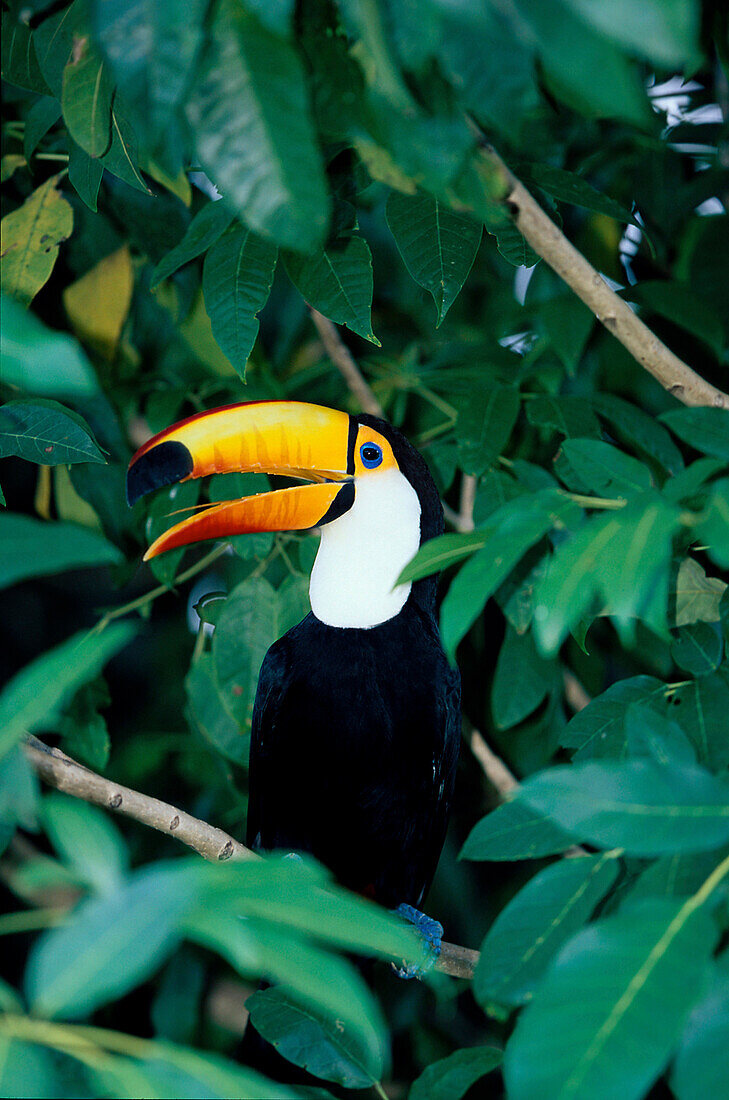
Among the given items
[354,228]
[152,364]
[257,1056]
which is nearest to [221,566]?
[152,364]

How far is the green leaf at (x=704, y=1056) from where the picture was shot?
882 millimetres

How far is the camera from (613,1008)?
89 cm

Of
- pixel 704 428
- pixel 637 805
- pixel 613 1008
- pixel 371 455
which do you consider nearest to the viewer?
pixel 613 1008

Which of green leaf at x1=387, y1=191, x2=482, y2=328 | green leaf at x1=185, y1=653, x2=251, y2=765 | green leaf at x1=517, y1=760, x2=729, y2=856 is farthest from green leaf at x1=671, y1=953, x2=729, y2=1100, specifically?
green leaf at x1=185, y1=653, x2=251, y2=765

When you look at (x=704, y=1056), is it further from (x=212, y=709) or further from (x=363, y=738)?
(x=212, y=709)

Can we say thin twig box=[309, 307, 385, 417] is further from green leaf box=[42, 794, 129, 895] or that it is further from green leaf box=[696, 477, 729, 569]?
green leaf box=[42, 794, 129, 895]

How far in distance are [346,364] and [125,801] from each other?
1853mm

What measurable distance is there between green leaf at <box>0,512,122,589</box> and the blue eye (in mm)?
1812

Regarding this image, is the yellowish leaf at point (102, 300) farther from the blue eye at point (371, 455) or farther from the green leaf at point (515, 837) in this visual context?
the green leaf at point (515, 837)

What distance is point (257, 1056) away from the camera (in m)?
2.59

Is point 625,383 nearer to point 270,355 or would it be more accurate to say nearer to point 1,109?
point 270,355

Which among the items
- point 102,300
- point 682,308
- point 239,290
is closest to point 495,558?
point 239,290

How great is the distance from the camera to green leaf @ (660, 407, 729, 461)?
130 centimetres

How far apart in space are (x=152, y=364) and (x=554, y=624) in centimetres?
336
